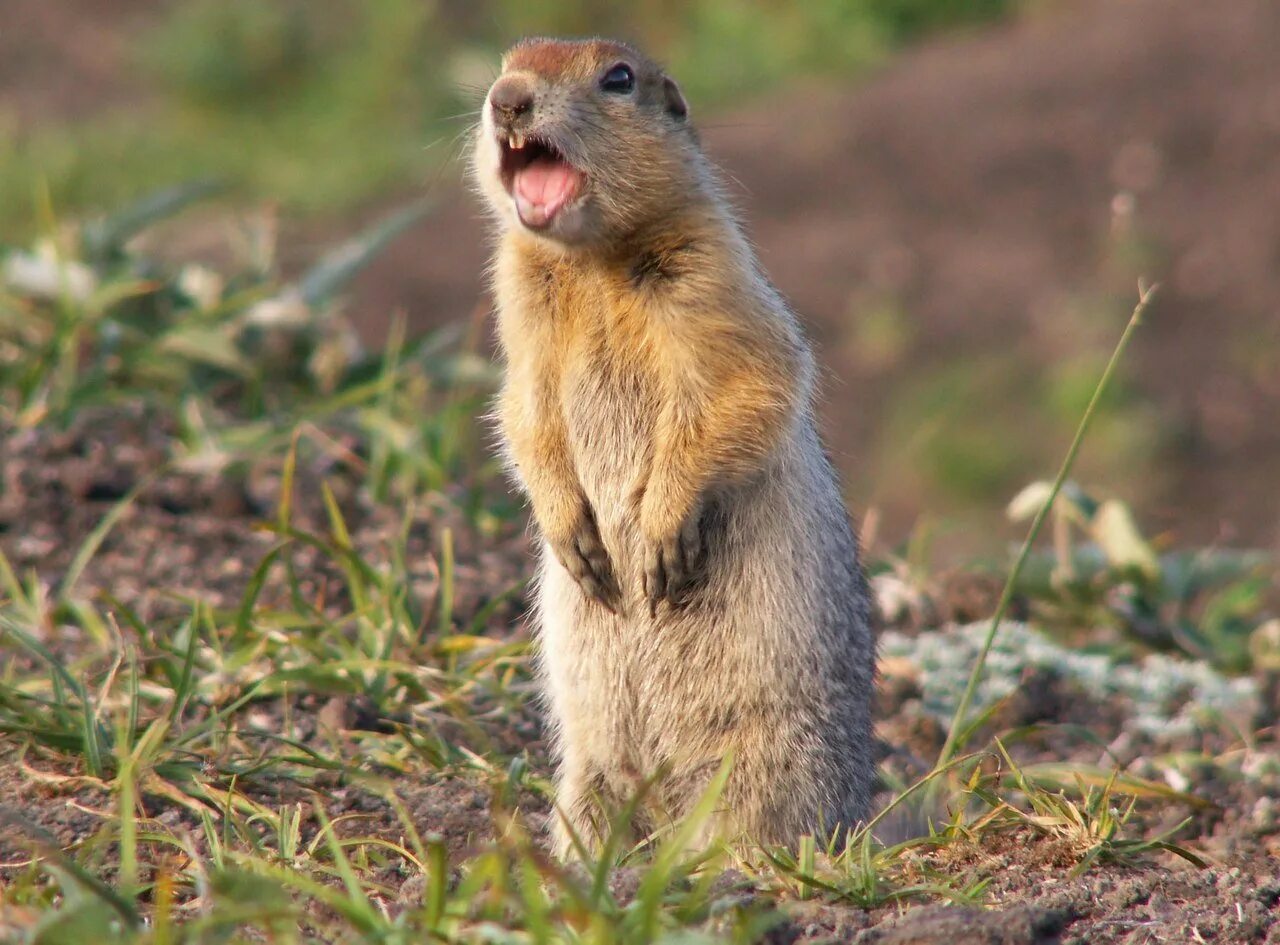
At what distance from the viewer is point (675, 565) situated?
3.51 meters

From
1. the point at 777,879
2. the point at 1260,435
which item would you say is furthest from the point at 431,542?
the point at 1260,435

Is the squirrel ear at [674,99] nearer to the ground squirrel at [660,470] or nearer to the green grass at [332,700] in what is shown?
the ground squirrel at [660,470]

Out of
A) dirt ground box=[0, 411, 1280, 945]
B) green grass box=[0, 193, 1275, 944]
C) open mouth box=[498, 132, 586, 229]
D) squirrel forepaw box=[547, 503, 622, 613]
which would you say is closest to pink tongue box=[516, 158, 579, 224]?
open mouth box=[498, 132, 586, 229]

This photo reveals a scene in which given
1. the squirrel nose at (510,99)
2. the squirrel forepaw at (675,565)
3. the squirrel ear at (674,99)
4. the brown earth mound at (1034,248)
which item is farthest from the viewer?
the brown earth mound at (1034,248)

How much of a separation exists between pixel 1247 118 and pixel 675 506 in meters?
8.12

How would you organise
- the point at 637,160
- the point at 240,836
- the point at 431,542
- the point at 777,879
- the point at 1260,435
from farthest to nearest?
the point at 1260,435, the point at 431,542, the point at 637,160, the point at 240,836, the point at 777,879

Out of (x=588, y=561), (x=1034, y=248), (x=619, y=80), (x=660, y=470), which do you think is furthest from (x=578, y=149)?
(x=1034, y=248)

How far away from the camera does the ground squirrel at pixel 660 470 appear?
11.4 feet

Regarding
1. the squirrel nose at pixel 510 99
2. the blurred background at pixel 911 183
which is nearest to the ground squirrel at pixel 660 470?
the squirrel nose at pixel 510 99

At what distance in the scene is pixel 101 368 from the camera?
548cm

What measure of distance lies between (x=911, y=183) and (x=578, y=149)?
725 centimetres

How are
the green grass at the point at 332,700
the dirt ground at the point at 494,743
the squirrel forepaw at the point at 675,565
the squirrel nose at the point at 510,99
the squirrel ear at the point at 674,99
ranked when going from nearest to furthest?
the green grass at the point at 332,700, the dirt ground at the point at 494,743, the squirrel nose at the point at 510,99, the squirrel forepaw at the point at 675,565, the squirrel ear at the point at 674,99

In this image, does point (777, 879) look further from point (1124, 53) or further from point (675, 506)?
point (1124, 53)

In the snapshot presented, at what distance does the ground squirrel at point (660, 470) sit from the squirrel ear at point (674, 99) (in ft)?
0.11
